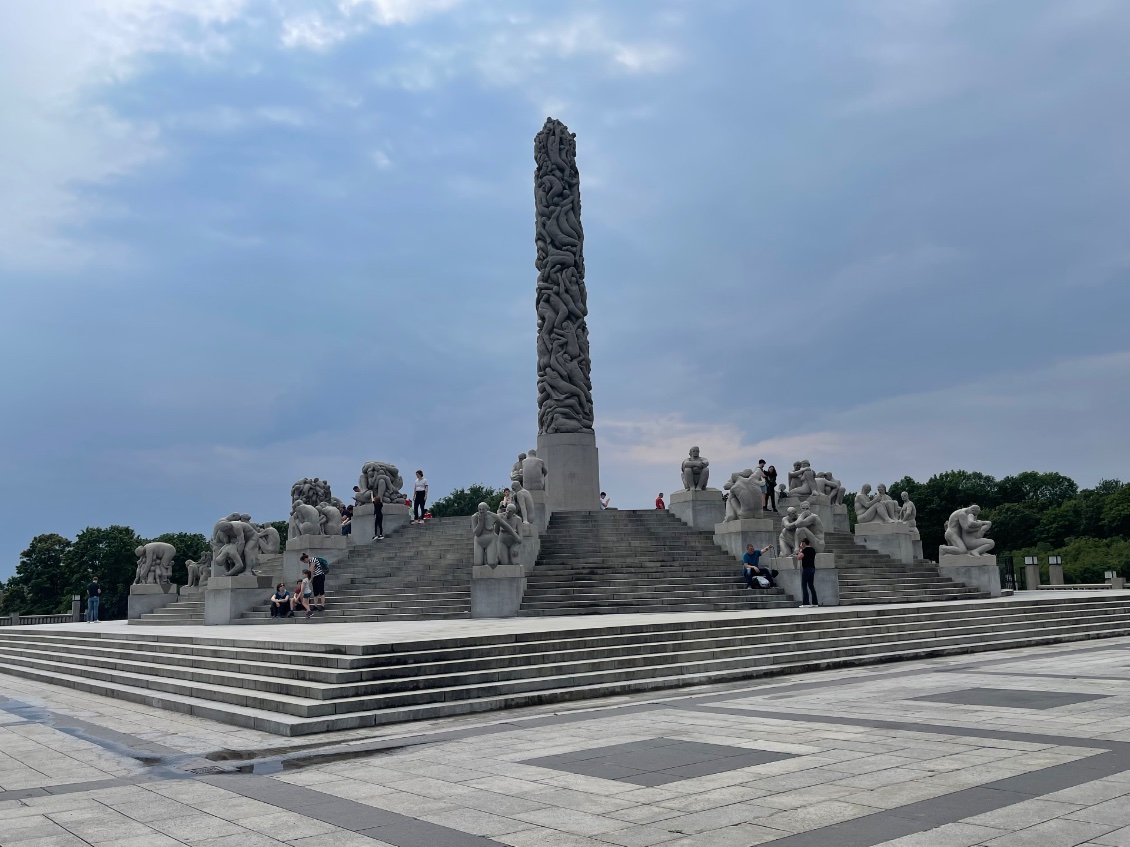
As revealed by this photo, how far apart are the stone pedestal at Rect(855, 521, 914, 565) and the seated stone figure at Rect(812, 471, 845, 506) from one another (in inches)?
138

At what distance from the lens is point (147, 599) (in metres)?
30.1

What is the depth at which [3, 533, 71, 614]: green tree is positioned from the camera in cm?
6331

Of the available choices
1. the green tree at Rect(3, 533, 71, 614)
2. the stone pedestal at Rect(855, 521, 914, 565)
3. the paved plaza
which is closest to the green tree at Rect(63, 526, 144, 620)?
the green tree at Rect(3, 533, 71, 614)

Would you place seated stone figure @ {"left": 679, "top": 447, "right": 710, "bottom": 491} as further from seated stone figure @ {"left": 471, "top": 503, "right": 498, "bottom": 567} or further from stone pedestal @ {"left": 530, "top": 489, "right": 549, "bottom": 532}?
seated stone figure @ {"left": 471, "top": 503, "right": 498, "bottom": 567}

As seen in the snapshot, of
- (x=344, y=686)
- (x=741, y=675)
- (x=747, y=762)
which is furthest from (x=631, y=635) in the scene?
(x=747, y=762)

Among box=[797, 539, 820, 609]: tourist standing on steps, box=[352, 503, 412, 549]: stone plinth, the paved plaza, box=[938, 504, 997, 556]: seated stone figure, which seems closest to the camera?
the paved plaza

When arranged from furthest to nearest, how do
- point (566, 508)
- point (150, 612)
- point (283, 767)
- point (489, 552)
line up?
point (566, 508) → point (150, 612) → point (489, 552) → point (283, 767)

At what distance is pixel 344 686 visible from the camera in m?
11.7

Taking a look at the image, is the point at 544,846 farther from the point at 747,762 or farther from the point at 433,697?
the point at 433,697

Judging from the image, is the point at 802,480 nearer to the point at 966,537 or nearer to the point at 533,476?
the point at 966,537

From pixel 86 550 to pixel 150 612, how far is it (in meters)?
38.3

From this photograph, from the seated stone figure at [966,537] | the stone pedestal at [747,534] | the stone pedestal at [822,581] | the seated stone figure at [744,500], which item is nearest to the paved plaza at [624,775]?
the stone pedestal at [822,581]

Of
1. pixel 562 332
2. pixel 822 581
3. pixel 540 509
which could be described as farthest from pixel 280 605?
pixel 562 332

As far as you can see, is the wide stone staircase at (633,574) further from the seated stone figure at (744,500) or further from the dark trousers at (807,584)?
the seated stone figure at (744,500)
